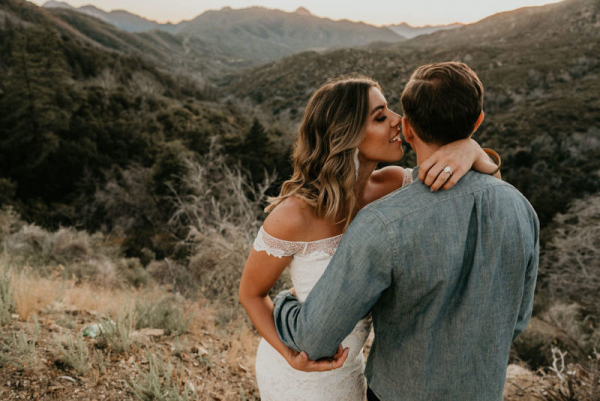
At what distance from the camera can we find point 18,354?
2.55 metres

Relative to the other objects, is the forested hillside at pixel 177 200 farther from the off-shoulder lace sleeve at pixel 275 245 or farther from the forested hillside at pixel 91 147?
the off-shoulder lace sleeve at pixel 275 245

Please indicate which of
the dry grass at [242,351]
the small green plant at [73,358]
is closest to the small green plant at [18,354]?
the small green plant at [73,358]

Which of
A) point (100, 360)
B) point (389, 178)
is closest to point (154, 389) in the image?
point (100, 360)

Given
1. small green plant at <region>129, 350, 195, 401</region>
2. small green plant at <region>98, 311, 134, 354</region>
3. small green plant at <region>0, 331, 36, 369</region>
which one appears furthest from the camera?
small green plant at <region>98, 311, 134, 354</region>

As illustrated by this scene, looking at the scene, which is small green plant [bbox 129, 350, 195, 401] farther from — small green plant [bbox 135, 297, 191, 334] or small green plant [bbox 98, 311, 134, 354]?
small green plant [bbox 135, 297, 191, 334]

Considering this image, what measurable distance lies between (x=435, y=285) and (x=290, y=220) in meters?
0.62

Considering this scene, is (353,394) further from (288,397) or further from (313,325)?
(313,325)

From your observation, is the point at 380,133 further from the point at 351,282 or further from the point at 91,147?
the point at 91,147

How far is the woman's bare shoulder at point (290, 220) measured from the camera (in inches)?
56.5

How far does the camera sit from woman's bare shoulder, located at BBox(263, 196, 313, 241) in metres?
1.43

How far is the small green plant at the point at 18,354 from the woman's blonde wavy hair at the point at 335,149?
2170 millimetres

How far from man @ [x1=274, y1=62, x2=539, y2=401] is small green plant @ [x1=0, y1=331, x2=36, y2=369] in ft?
7.58

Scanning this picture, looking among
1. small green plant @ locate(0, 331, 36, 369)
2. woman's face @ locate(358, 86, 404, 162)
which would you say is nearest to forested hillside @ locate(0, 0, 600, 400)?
small green plant @ locate(0, 331, 36, 369)

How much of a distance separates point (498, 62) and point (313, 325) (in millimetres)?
32405
